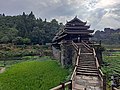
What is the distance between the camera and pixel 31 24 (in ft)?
235

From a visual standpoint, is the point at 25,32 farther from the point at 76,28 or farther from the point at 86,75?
the point at 86,75

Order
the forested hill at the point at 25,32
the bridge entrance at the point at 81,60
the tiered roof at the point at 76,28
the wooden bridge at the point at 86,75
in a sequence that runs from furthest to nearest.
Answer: the forested hill at the point at 25,32
the tiered roof at the point at 76,28
the bridge entrance at the point at 81,60
the wooden bridge at the point at 86,75

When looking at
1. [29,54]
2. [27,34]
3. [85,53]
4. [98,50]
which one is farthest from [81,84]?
[27,34]

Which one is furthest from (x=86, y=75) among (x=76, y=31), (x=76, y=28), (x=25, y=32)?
(x=25, y=32)

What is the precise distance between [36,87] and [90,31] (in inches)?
523

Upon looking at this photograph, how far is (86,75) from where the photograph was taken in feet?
46.0

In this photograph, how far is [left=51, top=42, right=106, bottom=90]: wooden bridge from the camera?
1048 centimetres

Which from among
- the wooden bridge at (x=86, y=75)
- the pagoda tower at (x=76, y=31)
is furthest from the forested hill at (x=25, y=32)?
the wooden bridge at (x=86, y=75)

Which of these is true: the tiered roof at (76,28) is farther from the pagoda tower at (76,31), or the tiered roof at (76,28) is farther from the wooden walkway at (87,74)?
the wooden walkway at (87,74)

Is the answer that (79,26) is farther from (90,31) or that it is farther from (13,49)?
(13,49)

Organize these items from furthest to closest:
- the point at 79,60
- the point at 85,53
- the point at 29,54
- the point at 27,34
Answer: the point at 27,34, the point at 29,54, the point at 85,53, the point at 79,60

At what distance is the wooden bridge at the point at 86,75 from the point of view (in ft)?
34.4

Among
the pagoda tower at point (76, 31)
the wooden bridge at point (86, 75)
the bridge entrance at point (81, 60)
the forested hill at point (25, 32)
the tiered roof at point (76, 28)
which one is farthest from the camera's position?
the forested hill at point (25, 32)

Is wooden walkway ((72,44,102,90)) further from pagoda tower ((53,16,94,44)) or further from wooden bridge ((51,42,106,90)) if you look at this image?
pagoda tower ((53,16,94,44))
